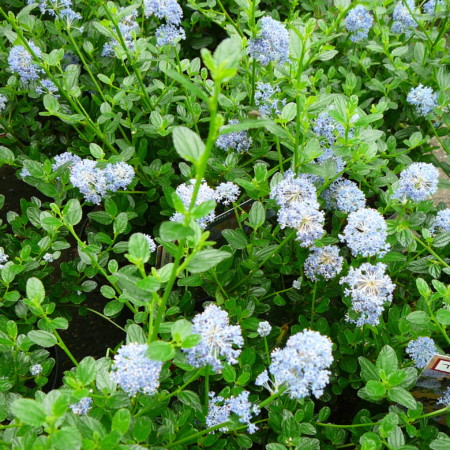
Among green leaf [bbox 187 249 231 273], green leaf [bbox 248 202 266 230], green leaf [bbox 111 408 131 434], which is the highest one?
green leaf [bbox 187 249 231 273]

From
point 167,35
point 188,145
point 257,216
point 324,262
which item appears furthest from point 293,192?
point 167,35

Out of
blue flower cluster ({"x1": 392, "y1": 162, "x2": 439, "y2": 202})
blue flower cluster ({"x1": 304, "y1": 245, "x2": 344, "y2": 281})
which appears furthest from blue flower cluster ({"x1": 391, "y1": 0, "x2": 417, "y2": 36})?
blue flower cluster ({"x1": 304, "y1": 245, "x2": 344, "y2": 281})

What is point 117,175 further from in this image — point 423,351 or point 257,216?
point 423,351

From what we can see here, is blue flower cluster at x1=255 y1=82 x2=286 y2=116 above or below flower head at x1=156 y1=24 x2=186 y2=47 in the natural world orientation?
below

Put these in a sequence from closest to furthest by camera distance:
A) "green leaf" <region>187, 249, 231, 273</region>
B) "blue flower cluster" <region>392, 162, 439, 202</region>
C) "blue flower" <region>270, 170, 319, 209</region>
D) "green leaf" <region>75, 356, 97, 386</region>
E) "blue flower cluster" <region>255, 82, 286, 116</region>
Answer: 1. "green leaf" <region>187, 249, 231, 273</region>
2. "green leaf" <region>75, 356, 97, 386</region>
3. "blue flower" <region>270, 170, 319, 209</region>
4. "blue flower cluster" <region>392, 162, 439, 202</region>
5. "blue flower cluster" <region>255, 82, 286, 116</region>

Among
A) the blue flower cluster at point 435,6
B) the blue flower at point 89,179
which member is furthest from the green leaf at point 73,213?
the blue flower cluster at point 435,6

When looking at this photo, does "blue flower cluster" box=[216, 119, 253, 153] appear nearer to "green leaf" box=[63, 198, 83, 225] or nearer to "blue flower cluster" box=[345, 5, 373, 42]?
"green leaf" box=[63, 198, 83, 225]

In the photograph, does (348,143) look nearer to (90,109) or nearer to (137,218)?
(137,218)
